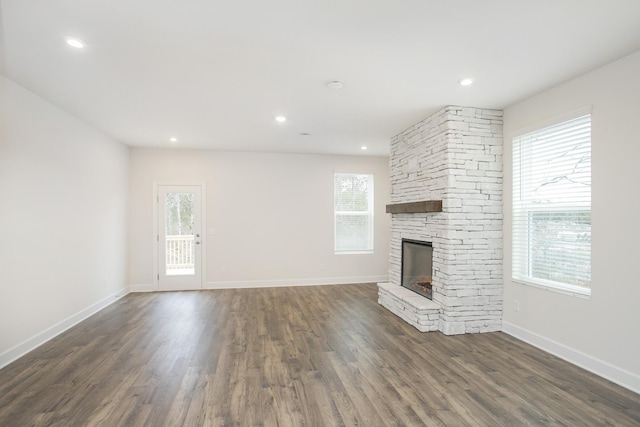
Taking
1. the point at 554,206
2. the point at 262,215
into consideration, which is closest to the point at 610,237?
the point at 554,206

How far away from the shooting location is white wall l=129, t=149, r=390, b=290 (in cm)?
614

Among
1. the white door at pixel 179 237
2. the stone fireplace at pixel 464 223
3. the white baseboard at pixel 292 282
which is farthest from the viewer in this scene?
the white baseboard at pixel 292 282

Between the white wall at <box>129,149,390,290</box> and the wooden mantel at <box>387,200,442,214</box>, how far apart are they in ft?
6.94

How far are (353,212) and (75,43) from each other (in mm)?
→ 5322

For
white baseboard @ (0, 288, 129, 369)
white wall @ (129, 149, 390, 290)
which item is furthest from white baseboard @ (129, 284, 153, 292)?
white baseboard @ (0, 288, 129, 369)

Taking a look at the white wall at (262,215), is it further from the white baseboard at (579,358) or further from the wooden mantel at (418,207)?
the white baseboard at (579,358)

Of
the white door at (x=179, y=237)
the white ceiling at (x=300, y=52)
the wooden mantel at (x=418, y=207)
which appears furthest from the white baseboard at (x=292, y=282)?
the white ceiling at (x=300, y=52)

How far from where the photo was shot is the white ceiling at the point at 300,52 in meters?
2.09

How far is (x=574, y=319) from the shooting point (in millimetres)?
3107

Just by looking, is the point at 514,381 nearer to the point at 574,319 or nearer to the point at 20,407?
the point at 574,319

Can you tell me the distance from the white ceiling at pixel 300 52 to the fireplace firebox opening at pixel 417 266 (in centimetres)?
180

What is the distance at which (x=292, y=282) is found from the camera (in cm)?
663

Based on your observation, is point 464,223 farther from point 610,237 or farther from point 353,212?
point 353,212

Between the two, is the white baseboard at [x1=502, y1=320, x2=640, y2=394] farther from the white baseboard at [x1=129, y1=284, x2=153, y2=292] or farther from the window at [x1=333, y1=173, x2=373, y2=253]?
the white baseboard at [x1=129, y1=284, x2=153, y2=292]
